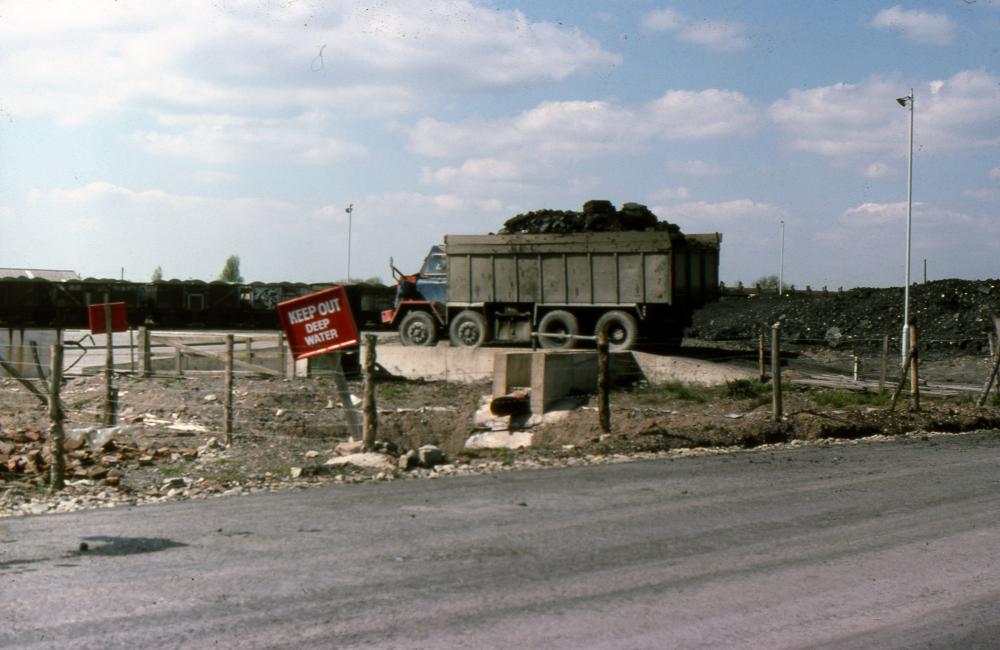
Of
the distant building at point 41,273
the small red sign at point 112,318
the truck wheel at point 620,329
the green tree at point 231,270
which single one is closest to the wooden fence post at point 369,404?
the small red sign at point 112,318

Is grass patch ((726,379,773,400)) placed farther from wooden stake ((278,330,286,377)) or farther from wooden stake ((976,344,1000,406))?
wooden stake ((278,330,286,377))

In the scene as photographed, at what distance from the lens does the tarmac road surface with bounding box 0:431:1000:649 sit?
18.5ft

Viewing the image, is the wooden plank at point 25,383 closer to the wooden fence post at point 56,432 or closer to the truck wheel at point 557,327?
the wooden fence post at point 56,432

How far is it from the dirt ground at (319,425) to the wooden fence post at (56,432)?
0.24m

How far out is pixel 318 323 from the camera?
42.8 ft

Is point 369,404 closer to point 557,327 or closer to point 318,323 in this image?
point 318,323

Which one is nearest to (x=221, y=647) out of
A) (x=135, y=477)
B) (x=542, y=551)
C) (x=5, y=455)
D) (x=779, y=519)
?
(x=542, y=551)

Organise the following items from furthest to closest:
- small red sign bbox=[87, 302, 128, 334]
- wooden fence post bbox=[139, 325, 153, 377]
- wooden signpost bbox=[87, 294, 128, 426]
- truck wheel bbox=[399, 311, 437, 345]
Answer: truck wheel bbox=[399, 311, 437, 345]
wooden fence post bbox=[139, 325, 153, 377]
small red sign bbox=[87, 302, 128, 334]
wooden signpost bbox=[87, 294, 128, 426]

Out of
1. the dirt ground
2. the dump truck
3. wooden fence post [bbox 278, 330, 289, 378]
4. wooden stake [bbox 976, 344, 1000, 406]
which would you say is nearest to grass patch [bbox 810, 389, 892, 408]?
the dirt ground

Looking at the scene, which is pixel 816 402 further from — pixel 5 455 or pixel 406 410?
pixel 5 455

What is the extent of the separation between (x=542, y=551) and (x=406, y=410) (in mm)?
13827

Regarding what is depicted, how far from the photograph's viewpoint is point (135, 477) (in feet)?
40.6

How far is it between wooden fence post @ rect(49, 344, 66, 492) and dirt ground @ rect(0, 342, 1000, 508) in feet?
0.77

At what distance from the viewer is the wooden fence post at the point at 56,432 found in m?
11.4
